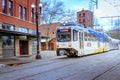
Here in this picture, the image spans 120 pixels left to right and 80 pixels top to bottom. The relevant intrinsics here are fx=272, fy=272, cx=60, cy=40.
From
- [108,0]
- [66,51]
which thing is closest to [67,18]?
[66,51]

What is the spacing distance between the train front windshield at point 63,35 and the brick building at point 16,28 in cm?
547

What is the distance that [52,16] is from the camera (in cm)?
6650

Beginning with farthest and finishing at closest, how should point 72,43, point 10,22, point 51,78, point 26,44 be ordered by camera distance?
point 26,44 → point 10,22 → point 72,43 → point 51,78

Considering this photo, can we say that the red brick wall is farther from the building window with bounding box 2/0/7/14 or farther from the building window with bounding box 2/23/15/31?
the building window with bounding box 2/0/7/14

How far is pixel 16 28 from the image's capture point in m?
35.9

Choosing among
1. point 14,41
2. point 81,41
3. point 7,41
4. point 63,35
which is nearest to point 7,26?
point 7,41

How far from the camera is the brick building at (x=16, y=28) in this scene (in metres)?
32.4

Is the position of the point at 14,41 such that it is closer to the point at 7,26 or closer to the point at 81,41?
the point at 7,26

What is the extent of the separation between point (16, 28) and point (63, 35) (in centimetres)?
904

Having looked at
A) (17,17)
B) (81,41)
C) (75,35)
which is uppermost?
(17,17)

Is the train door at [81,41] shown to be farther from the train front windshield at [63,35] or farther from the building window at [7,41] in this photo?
the building window at [7,41]

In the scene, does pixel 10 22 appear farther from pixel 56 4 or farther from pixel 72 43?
pixel 56 4

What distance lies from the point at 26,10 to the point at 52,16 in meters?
26.7

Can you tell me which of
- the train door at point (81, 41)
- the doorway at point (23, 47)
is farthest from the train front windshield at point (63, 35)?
the doorway at point (23, 47)
